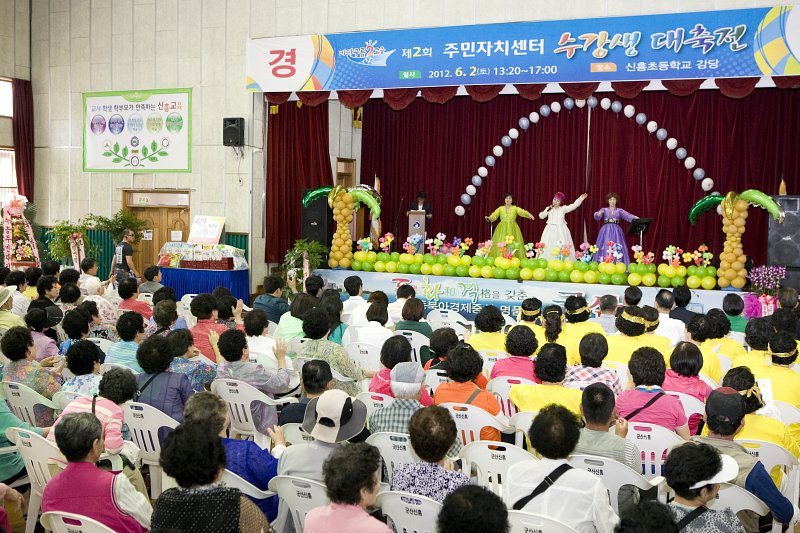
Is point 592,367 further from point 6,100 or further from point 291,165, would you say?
point 6,100

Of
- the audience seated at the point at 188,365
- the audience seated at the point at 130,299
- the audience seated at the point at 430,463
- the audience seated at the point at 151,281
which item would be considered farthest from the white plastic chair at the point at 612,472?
the audience seated at the point at 151,281

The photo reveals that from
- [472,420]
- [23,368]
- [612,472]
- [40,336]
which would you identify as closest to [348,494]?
[612,472]

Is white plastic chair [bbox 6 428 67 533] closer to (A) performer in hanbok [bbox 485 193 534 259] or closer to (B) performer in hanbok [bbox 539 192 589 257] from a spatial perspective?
(A) performer in hanbok [bbox 485 193 534 259]

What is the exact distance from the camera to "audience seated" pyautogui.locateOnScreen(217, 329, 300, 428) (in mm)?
4523

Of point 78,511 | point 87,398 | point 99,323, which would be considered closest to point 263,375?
point 87,398

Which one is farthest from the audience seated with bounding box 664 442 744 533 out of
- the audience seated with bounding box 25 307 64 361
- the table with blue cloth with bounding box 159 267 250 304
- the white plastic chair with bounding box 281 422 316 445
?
the table with blue cloth with bounding box 159 267 250 304

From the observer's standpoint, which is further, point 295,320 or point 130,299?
point 130,299

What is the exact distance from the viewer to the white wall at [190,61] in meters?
10.8

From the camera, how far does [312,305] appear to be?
5.96 meters

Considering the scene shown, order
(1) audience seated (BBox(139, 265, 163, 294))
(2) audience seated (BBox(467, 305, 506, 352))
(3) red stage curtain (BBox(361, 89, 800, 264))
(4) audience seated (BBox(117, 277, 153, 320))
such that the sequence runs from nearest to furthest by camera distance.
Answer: (2) audience seated (BBox(467, 305, 506, 352)) → (4) audience seated (BBox(117, 277, 153, 320)) → (1) audience seated (BBox(139, 265, 163, 294)) → (3) red stage curtain (BBox(361, 89, 800, 264))

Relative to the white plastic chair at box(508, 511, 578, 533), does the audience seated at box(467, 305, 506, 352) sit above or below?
above

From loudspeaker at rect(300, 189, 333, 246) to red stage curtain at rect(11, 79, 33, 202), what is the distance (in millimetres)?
5231

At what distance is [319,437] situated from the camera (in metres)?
3.24

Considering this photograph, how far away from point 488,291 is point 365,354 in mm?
4853
